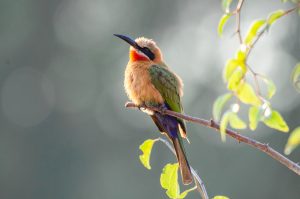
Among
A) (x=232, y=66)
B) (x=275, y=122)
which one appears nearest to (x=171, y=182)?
(x=275, y=122)

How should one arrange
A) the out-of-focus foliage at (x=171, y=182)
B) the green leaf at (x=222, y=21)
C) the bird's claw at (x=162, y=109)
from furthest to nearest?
the bird's claw at (x=162, y=109)
the out-of-focus foliage at (x=171, y=182)
the green leaf at (x=222, y=21)

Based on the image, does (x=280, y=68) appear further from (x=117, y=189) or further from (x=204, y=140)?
(x=117, y=189)

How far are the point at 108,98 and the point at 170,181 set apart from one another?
12.2 meters

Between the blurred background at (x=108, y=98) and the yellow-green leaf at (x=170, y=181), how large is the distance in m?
8.58

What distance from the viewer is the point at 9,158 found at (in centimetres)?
1402

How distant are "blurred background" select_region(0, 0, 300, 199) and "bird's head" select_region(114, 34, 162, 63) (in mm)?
6725

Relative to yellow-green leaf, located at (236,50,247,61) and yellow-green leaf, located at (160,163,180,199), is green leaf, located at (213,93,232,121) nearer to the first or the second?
yellow-green leaf, located at (236,50,247,61)

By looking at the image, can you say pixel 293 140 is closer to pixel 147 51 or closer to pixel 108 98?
pixel 147 51

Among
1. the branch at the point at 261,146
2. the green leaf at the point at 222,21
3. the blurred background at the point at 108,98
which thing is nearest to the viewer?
the green leaf at the point at 222,21

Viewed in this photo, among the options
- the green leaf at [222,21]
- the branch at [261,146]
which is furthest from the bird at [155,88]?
the green leaf at [222,21]

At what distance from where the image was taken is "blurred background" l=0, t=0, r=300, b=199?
11.5 metres

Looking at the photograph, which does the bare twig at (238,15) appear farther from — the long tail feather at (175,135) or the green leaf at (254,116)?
the long tail feather at (175,135)

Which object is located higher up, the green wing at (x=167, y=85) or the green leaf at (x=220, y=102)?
the green wing at (x=167, y=85)

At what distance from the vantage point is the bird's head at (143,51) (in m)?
3.78
